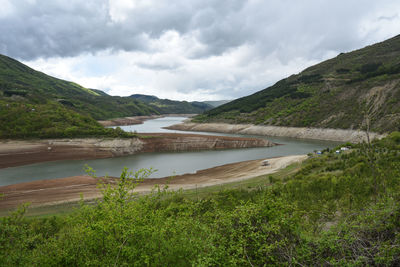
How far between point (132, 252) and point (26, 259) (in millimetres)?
2706

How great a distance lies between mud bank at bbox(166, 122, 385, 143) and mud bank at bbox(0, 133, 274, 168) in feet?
68.6

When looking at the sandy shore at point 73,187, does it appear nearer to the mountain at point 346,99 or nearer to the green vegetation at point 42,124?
the green vegetation at point 42,124

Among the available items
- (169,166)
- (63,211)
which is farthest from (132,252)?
(169,166)

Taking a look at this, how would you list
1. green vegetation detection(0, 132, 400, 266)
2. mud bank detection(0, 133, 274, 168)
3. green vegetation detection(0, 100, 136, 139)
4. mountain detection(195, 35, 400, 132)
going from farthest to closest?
mountain detection(195, 35, 400, 132), green vegetation detection(0, 100, 136, 139), mud bank detection(0, 133, 274, 168), green vegetation detection(0, 132, 400, 266)

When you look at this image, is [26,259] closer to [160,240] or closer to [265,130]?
[160,240]

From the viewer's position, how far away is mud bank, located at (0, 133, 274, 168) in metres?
44.6

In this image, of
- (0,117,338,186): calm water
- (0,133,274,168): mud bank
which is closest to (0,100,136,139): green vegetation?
(0,133,274,168): mud bank

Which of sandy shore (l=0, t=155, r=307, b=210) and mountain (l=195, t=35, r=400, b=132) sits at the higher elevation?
mountain (l=195, t=35, r=400, b=132)

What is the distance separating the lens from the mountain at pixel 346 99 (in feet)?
211

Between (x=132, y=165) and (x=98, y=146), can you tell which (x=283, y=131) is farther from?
(x=98, y=146)

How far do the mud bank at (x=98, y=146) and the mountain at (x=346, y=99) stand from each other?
2792cm

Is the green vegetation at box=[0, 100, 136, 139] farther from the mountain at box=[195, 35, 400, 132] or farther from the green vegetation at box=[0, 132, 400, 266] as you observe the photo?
the mountain at box=[195, 35, 400, 132]

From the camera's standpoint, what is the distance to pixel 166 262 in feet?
17.9

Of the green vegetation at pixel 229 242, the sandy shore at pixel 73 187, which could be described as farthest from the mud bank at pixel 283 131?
the green vegetation at pixel 229 242
